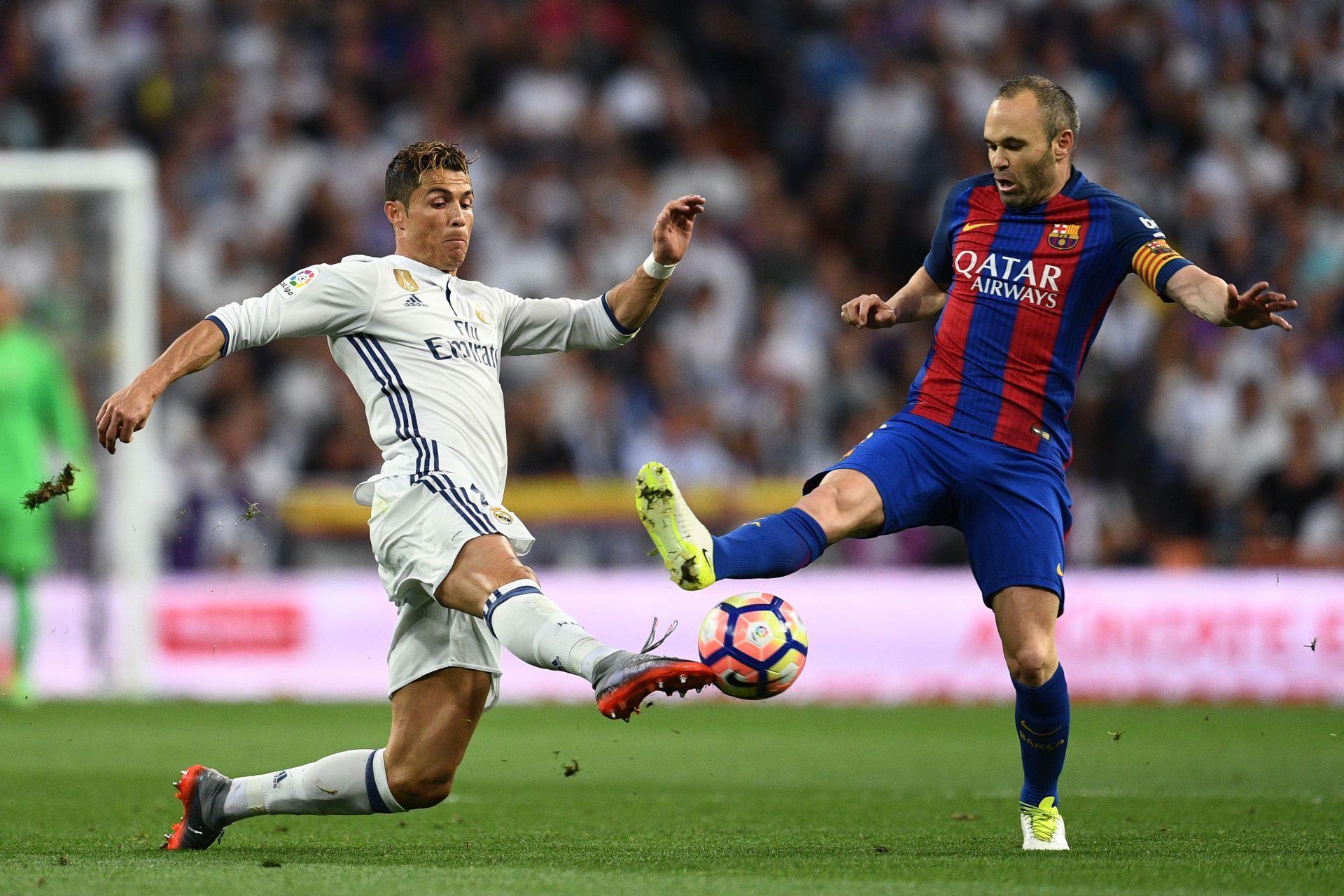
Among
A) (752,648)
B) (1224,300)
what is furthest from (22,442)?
(1224,300)

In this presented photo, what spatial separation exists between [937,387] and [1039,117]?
0.93 m

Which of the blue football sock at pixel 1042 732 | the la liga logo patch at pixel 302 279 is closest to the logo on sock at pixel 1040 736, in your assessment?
the blue football sock at pixel 1042 732

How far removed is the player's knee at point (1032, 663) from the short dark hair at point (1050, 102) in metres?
1.63

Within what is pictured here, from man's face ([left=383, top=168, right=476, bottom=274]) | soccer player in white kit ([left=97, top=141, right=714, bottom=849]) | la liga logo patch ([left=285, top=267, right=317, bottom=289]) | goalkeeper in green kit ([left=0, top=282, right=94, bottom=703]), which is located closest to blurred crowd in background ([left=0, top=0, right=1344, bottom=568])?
goalkeeper in green kit ([left=0, top=282, right=94, bottom=703])

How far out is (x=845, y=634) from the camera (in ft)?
41.4

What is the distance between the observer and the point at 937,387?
6.04 meters

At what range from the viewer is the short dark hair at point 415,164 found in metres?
5.76

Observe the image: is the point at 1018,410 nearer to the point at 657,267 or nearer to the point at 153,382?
the point at 657,267

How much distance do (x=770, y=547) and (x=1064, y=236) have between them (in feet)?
4.75

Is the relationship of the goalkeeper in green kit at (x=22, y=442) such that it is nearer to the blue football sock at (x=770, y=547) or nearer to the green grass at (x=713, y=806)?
the green grass at (x=713, y=806)

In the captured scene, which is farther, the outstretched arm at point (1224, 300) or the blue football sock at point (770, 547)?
the blue football sock at point (770, 547)

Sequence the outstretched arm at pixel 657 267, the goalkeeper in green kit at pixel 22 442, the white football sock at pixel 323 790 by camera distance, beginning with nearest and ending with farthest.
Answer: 1. the white football sock at pixel 323 790
2. the outstretched arm at pixel 657 267
3. the goalkeeper in green kit at pixel 22 442

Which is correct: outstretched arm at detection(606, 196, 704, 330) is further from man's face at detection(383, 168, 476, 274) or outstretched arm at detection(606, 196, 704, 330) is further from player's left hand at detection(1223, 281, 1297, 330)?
player's left hand at detection(1223, 281, 1297, 330)

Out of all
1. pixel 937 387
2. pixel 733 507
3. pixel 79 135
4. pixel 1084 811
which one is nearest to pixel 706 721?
pixel 733 507
